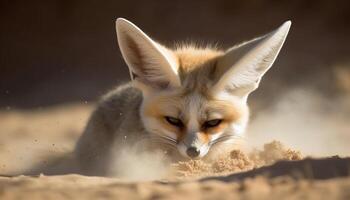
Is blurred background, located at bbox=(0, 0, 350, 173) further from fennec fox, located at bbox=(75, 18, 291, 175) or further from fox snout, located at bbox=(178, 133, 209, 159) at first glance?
fox snout, located at bbox=(178, 133, 209, 159)

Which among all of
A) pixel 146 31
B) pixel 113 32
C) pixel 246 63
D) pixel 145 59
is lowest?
pixel 246 63

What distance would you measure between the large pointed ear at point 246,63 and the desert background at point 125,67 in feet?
6.91

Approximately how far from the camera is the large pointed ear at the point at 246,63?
4926mm

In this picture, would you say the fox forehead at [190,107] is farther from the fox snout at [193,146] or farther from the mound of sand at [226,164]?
the mound of sand at [226,164]

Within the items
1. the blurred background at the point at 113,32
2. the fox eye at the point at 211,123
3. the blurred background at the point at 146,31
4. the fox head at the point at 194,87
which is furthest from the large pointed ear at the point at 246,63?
the blurred background at the point at 113,32

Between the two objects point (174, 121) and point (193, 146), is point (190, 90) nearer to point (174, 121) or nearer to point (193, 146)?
point (174, 121)

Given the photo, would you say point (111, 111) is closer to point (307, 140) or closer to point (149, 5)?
point (307, 140)

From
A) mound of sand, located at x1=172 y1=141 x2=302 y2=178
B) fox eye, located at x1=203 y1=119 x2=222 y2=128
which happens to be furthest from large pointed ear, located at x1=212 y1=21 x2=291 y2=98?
mound of sand, located at x1=172 y1=141 x2=302 y2=178

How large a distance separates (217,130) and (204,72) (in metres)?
0.53

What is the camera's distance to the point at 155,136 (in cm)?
520

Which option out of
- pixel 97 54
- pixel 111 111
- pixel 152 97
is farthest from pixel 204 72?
pixel 97 54

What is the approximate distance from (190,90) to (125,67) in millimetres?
6600

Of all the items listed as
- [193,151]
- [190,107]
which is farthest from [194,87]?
[193,151]

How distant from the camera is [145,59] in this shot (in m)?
5.11
